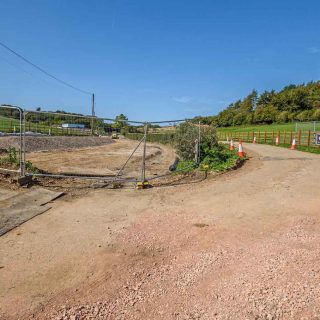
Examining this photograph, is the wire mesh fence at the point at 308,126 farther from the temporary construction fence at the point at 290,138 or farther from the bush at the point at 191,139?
the bush at the point at 191,139

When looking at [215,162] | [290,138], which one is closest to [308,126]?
[290,138]

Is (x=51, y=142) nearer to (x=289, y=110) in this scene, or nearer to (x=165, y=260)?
(x=165, y=260)

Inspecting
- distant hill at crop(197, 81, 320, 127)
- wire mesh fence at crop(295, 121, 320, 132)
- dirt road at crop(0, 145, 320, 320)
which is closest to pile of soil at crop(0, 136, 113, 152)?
dirt road at crop(0, 145, 320, 320)

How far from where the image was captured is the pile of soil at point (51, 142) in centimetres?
2073

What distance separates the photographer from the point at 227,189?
8.69 meters

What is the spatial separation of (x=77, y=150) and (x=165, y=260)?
20716 mm

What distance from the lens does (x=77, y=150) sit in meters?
23.9

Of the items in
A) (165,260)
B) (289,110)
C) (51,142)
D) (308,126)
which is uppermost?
(289,110)

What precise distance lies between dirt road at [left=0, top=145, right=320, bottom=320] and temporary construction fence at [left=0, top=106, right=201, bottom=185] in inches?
112

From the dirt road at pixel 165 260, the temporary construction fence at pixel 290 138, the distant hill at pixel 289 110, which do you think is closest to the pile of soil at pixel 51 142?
the temporary construction fence at pixel 290 138

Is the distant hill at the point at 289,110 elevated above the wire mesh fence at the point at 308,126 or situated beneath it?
elevated above

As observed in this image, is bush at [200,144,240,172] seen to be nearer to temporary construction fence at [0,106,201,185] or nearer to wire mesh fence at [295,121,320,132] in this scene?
temporary construction fence at [0,106,201,185]

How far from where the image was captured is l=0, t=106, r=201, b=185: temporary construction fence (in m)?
9.40

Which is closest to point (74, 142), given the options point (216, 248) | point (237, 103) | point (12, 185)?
point (12, 185)
